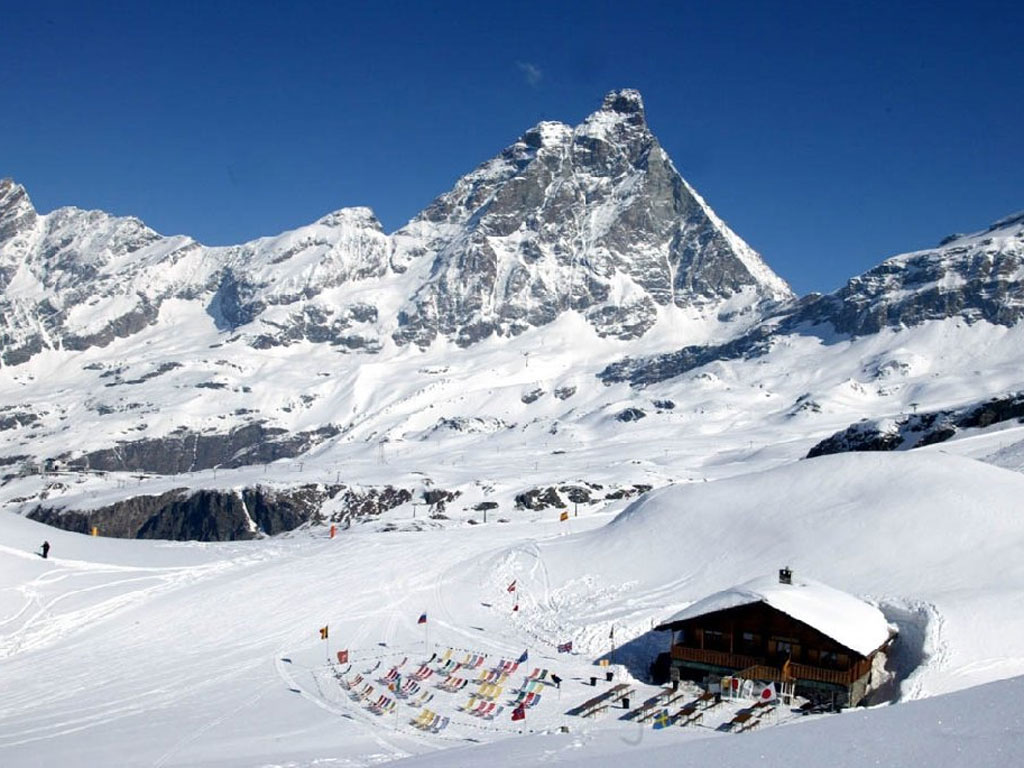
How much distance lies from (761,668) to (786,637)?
60.5 inches

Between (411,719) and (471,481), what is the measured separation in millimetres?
151973

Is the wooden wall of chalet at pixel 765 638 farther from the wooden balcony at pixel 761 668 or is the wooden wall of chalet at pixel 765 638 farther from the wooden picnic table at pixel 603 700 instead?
the wooden picnic table at pixel 603 700

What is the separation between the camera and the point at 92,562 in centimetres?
5566

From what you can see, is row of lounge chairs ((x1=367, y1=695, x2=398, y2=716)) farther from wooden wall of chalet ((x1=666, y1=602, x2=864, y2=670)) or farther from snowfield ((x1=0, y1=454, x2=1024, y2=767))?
wooden wall of chalet ((x1=666, y1=602, x2=864, y2=670))

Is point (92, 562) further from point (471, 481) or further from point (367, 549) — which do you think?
point (471, 481)

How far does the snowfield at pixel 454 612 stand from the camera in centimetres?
2978

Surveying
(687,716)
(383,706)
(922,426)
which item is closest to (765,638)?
(687,716)

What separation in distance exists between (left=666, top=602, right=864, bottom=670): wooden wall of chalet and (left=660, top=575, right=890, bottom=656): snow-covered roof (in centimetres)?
33

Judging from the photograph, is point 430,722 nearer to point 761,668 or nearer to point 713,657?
point 713,657

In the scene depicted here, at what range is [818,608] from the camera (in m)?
35.0

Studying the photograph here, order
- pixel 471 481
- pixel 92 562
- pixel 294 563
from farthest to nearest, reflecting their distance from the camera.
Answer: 1. pixel 471 481
2. pixel 294 563
3. pixel 92 562

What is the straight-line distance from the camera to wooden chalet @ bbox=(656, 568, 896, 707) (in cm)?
3372

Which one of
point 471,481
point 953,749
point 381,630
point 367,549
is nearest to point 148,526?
point 471,481

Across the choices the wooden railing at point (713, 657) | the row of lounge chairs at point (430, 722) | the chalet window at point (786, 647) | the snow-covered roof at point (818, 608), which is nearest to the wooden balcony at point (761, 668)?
the wooden railing at point (713, 657)
